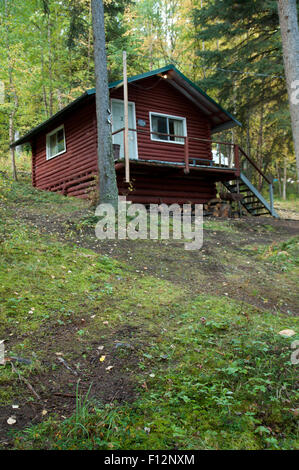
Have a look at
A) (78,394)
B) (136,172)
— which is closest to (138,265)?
(78,394)

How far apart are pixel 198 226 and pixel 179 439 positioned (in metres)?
8.67

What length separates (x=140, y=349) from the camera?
140 inches

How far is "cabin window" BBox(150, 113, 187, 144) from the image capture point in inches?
576

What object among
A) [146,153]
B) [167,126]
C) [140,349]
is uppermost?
[167,126]

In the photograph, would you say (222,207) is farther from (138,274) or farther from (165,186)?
(138,274)

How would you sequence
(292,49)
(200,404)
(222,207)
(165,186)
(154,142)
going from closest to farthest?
(200,404) → (292,49) → (154,142) → (165,186) → (222,207)

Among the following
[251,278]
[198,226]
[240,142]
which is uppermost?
[240,142]

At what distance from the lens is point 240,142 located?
87.2 feet

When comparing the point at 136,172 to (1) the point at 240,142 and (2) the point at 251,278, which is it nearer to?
(2) the point at 251,278

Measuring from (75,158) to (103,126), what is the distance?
555 cm

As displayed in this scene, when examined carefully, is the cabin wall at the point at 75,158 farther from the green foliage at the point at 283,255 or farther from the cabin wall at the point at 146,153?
the green foliage at the point at 283,255

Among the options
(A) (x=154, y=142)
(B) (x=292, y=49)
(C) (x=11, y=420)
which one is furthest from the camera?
(A) (x=154, y=142)

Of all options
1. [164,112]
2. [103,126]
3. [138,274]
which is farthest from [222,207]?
[138,274]

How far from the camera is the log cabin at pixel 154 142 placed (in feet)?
43.4
